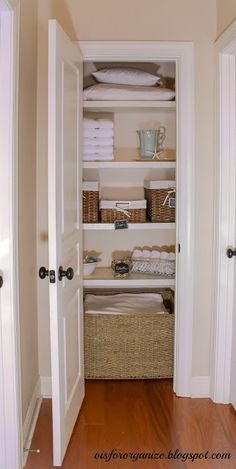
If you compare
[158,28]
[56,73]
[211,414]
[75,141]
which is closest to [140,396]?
[211,414]

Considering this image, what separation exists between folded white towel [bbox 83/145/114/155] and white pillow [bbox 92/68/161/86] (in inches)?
16.5

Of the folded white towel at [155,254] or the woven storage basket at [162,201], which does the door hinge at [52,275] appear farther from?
the folded white towel at [155,254]

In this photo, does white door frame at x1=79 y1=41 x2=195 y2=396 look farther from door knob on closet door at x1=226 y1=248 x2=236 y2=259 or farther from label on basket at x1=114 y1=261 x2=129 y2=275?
label on basket at x1=114 y1=261 x2=129 y2=275

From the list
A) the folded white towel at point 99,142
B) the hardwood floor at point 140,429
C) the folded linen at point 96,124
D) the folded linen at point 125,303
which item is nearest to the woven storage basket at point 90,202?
the folded white towel at point 99,142

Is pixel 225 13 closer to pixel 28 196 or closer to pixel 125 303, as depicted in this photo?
pixel 28 196

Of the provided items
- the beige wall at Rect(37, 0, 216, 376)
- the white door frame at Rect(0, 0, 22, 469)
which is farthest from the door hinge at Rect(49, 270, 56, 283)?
the beige wall at Rect(37, 0, 216, 376)

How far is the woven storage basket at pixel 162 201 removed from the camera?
291 centimetres

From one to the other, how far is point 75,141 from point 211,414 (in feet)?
5.56

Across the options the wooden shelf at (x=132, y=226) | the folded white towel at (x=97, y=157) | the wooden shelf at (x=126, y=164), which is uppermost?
the folded white towel at (x=97, y=157)

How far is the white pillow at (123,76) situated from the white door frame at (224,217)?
1.61 ft

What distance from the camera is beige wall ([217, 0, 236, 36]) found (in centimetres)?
230

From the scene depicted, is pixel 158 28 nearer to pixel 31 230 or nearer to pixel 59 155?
pixel 59 155

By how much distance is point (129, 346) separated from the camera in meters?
2.96

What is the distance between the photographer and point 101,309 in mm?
3021
